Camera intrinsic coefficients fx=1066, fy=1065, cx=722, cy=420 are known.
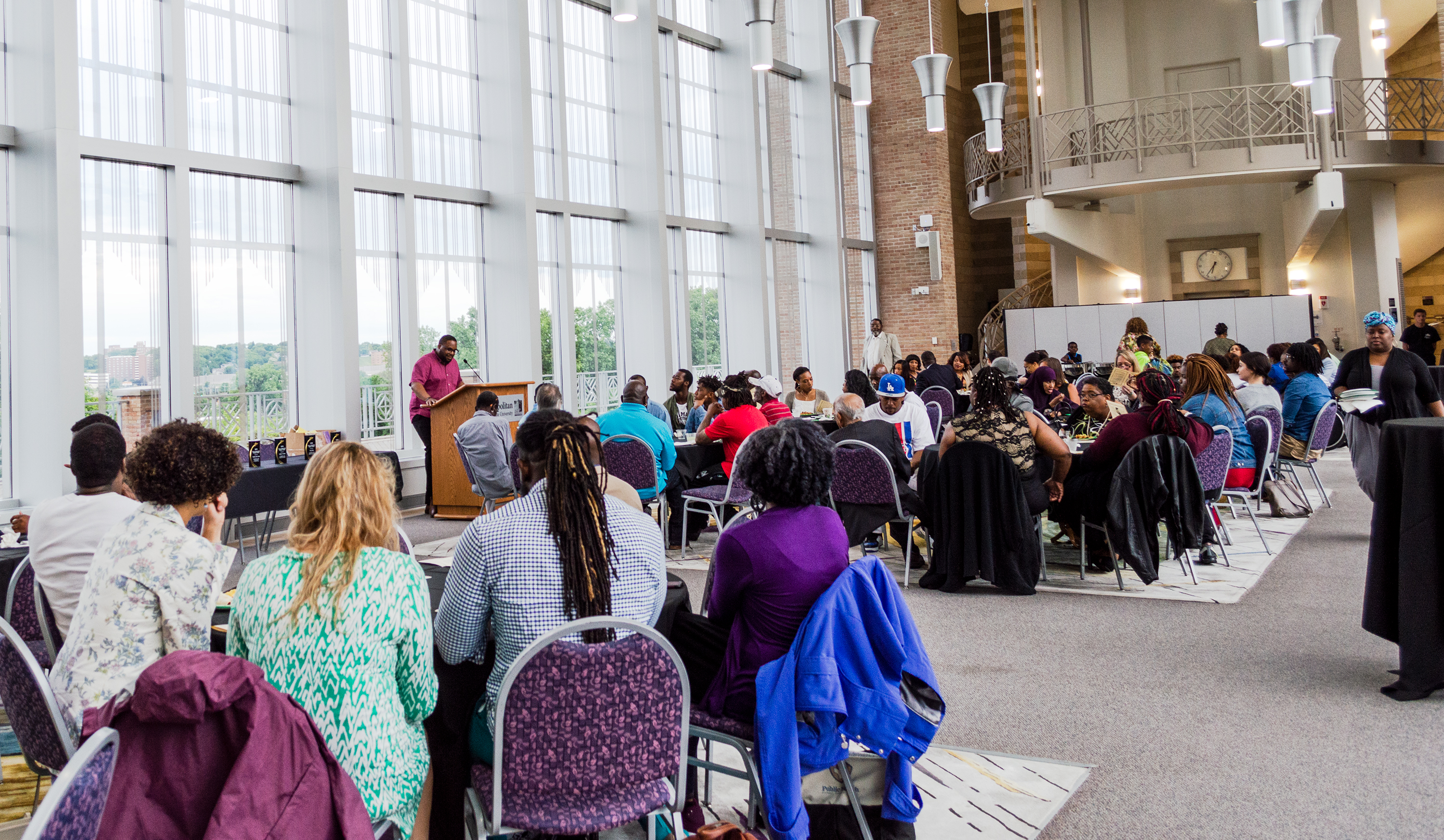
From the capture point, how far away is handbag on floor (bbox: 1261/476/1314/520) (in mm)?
7938

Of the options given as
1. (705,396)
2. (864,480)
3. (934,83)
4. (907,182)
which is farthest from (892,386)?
(907,182)

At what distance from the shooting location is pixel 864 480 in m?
5.85

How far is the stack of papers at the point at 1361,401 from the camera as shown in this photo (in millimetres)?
6086

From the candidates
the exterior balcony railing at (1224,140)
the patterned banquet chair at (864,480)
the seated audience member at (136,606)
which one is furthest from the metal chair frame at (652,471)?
the exterior balcony railing at (1224,140)

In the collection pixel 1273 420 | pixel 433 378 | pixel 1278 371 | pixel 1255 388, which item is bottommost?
pixel 1273 420

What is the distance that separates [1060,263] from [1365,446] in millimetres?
12211

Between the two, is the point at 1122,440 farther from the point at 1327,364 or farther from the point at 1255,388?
the point at 1327,364

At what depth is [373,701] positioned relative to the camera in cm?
215

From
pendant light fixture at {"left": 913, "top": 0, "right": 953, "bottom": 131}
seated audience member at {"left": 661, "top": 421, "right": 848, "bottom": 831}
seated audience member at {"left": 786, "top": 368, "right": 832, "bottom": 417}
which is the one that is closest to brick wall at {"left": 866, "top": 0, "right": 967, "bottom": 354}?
pendant light fixture at {"left": 913, "top": 0, "right": 953, "bottom": 131}

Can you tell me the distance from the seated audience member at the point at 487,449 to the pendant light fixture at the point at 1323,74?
10075 millimetres

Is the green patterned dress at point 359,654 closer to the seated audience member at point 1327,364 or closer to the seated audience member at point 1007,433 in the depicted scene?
the seated audience member at point 1007,433

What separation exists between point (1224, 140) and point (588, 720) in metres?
14.6

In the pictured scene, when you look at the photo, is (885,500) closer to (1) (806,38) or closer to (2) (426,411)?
(2) (426,411)

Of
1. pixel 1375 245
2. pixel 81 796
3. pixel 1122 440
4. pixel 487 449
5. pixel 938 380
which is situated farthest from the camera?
pixel 1375 245
